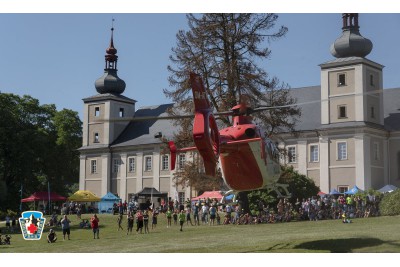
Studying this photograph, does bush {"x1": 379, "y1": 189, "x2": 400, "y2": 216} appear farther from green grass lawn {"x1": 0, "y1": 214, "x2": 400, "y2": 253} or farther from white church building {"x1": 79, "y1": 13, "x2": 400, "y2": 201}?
white church building {"x1": 79, "y1": 13, "x2": 400, "y2": 201}

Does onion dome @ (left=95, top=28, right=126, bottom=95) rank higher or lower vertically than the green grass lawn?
higher

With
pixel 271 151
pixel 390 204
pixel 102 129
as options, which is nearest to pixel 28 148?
pixel 102 129

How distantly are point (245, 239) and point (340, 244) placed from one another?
4.03 m

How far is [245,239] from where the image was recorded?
A: 24.2 metres

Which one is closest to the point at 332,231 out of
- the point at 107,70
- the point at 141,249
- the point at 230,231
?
the point at 230,231

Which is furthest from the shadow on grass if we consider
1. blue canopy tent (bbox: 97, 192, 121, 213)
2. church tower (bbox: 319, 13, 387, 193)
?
blue canopy tent (bbox: 97, 192, 121, 213)

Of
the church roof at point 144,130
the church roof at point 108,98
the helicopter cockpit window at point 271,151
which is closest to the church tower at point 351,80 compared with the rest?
the church roof at point 144,130

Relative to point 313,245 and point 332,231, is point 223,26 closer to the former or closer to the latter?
point 332,231

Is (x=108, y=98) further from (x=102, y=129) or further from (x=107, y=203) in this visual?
(x=107, y=203)

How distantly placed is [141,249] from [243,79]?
44.3 ft

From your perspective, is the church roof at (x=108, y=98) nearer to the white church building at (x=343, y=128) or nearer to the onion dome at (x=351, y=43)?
the white church building at (x=343, y=128)

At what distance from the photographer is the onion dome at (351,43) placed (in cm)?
4541

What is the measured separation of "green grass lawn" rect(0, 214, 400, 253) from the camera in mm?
21016

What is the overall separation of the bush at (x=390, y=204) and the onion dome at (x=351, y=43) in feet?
46.5
